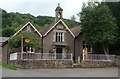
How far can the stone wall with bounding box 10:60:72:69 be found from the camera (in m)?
32.7

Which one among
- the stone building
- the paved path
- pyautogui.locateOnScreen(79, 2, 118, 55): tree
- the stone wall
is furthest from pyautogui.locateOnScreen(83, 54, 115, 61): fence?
the paved path

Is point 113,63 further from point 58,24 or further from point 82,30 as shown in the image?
point 58,24

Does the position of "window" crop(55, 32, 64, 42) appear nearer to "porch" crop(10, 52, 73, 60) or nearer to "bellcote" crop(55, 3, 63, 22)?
"bellcote" crop(55, 3, 63, 22)

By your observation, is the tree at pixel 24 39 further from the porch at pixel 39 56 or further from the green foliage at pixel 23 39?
the porch at pixel 39 56

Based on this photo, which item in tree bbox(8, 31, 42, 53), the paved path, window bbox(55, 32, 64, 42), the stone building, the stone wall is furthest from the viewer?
window bbox(55, 32, 64, 42)

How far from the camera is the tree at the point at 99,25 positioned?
1561 inches

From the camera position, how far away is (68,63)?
35.2m

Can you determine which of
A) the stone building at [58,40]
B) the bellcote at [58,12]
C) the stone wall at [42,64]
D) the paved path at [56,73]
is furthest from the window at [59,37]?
the paved path at [56,73]

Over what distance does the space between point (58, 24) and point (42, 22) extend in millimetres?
55824

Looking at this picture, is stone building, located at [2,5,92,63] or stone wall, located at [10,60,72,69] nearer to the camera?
stone wall, located at [10,60,72,69]

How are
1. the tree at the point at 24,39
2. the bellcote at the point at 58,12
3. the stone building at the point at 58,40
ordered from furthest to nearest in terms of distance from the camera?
the bellcote at the point at 58,12 → the stone building at the point at 58,40 → the tree at the point at 24,39

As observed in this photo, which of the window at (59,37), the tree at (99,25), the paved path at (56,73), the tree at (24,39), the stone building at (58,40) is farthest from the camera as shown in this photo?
the window at (59,37)

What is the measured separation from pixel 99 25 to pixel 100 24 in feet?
0.65

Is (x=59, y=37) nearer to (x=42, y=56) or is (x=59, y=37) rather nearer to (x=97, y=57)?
(x=97, y=57)
